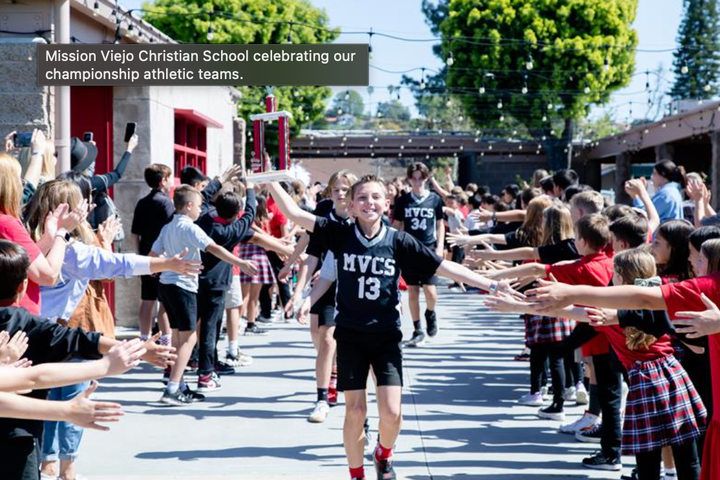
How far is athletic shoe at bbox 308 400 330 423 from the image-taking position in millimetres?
7617

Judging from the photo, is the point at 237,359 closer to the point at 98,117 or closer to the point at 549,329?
the point at 549,329

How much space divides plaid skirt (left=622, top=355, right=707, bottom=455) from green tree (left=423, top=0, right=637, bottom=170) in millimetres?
43316

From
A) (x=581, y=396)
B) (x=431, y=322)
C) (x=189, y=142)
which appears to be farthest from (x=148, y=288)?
(x=189, y=142)

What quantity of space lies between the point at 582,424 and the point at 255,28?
138 ft

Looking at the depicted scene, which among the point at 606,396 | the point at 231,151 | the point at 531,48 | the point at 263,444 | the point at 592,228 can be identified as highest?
the point at 531,48

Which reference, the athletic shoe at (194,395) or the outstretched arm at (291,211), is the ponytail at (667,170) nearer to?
the outstretched arm at (291,211)

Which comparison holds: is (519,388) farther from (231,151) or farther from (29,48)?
(231,151)

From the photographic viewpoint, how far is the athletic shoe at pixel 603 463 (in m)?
6.25

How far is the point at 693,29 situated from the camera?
80438mm

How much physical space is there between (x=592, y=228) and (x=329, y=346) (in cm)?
246

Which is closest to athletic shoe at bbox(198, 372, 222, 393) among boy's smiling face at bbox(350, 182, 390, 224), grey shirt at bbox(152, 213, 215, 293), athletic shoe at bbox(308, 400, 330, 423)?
grey shirt at bbox(152, 213, 215, 293)

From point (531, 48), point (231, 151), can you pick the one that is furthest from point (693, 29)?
point (231, 151)

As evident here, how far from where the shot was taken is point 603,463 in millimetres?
6262

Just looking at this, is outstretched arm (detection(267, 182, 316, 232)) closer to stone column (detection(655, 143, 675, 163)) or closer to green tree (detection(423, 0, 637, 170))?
stone column (detection(655, 143, 675, 163))
